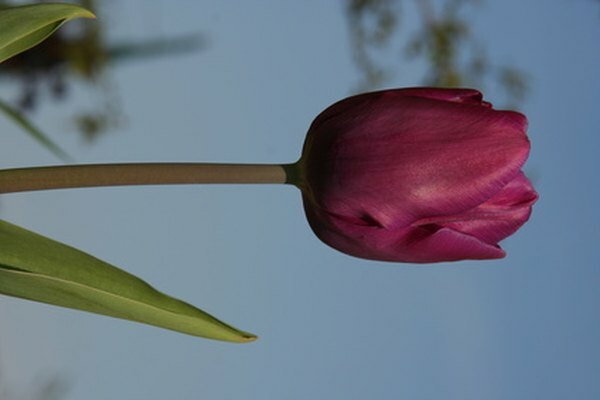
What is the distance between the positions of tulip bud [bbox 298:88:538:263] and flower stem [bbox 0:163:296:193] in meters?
0.04

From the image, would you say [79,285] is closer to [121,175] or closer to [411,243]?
[121,175]

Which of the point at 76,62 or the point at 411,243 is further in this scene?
the point at 76,62

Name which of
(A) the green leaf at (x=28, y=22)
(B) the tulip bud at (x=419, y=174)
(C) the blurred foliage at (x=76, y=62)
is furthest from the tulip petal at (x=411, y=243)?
(C) the blurred foliage at (x=76, y=62)

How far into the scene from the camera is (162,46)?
306cm

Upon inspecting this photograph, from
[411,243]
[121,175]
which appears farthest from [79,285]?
[411,243]

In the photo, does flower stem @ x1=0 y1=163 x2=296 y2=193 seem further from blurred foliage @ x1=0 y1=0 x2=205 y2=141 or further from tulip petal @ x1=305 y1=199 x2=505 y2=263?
blurred foliage @ x1=0 y1=0 x2=205 y2=141

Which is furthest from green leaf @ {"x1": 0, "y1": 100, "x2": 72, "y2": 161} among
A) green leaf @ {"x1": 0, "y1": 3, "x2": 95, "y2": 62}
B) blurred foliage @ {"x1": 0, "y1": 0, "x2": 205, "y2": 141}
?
blurred foliage @ {"x1": 0, "y1": 0, "x2": 205, "y2": 141}

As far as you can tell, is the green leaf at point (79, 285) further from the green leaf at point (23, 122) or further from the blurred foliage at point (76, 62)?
the blurred foliage at point (76, 62)

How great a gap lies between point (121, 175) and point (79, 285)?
0.18 feet

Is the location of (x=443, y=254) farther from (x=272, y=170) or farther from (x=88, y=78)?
(x=88, y=78)

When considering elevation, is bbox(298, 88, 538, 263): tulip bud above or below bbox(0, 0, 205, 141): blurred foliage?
below

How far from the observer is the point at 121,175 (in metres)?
0.45

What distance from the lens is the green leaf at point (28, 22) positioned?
49 cm

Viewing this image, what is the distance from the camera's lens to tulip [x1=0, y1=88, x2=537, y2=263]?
443mm
